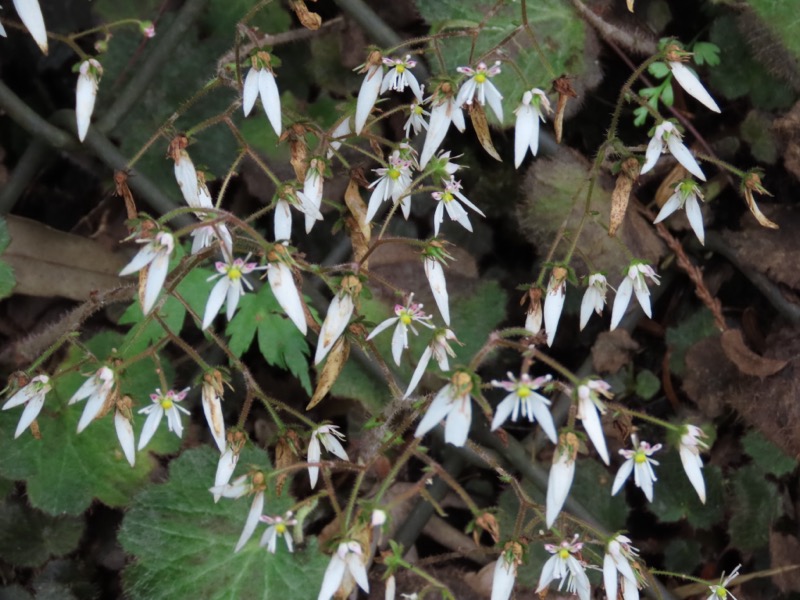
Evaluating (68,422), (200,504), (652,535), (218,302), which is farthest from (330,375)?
(652,535)

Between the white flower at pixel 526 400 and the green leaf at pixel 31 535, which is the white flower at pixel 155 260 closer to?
the white flower at pixel 526 400

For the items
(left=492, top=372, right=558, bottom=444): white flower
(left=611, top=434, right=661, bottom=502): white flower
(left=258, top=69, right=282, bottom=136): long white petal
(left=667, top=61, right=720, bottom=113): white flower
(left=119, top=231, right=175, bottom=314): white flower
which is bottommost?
(left=611, top=434, right=661, bottom=502): white flower

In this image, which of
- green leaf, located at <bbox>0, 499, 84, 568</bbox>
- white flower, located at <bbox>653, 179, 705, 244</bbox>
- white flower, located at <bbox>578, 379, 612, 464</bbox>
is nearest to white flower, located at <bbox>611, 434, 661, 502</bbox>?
white flower, located at <bbox>578, 379, 612, 464</bbox>

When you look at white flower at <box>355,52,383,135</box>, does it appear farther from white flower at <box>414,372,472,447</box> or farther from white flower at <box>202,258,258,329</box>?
white flower at <box>414,372,472,447</box>

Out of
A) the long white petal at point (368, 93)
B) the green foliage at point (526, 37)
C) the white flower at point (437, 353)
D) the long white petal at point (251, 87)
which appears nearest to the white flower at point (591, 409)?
the white flower at point (437, 353)

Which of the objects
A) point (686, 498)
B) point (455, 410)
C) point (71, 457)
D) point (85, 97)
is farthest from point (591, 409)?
point (71, 457)
